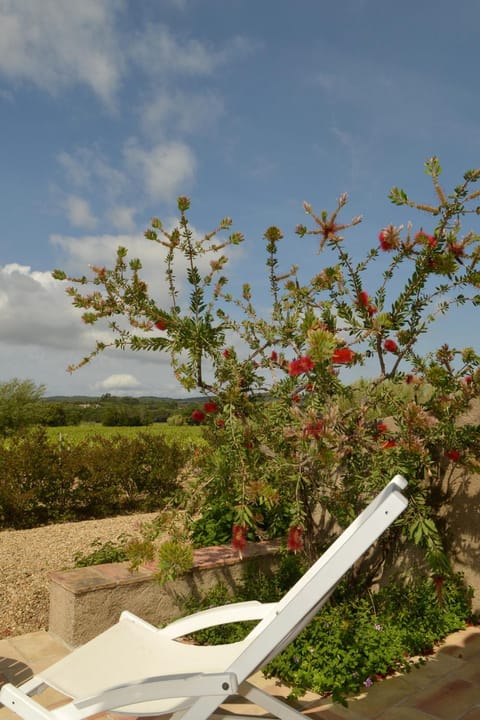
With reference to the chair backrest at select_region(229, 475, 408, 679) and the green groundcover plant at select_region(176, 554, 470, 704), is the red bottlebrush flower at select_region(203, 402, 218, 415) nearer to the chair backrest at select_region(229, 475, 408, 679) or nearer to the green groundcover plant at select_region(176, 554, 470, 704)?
the green groundcover plant at select_region(176, 554, 470, 704)

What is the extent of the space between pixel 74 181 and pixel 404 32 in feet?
11.1

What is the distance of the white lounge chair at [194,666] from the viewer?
1.77 metres

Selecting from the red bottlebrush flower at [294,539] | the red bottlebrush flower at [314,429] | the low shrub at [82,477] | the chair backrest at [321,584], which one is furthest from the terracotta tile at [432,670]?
the low shrub at [82,477]

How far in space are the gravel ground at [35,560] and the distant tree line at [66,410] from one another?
15.3 meters

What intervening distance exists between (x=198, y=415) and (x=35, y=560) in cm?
292

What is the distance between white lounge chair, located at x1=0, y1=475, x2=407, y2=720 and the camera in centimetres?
177

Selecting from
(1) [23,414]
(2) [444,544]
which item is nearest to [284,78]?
(2) [444,544]

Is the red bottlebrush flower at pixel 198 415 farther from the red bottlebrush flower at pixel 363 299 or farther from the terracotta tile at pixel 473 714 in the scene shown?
the terracotta tile at pixel 473 714

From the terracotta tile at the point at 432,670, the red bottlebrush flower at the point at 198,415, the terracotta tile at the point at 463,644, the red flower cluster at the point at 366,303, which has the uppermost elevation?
the red flower cluster at the point at 366,303

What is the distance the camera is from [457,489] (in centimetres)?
405

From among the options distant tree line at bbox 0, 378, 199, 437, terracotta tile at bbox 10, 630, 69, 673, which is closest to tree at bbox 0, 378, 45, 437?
distant tree line at bbox 0, 378, 199, 437

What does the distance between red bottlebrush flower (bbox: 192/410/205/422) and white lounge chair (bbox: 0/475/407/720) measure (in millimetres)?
1398

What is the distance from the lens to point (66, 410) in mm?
38500

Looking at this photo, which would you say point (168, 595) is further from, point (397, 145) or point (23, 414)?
point (23, 414)
